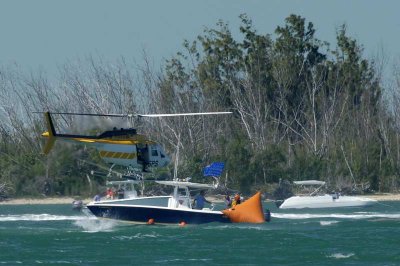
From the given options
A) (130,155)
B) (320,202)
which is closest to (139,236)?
(130,155)

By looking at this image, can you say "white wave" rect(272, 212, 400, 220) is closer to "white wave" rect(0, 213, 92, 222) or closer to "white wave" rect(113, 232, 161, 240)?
"white wave" rect(0, 213, 92, 222)

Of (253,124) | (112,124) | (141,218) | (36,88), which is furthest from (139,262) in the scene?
(36,88)

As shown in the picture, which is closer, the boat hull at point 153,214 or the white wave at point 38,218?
the boat hull at point 153,214

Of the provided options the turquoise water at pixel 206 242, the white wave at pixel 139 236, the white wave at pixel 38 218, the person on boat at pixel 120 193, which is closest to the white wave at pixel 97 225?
the turquoise water at pixel 206 242

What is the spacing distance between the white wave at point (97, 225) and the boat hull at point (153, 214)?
2.17ft

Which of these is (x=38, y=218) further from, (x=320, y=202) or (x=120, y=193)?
(x=320, y=202)

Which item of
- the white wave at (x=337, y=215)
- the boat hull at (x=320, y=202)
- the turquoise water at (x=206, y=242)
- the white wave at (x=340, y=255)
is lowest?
the white wave at (x=340, y=255)

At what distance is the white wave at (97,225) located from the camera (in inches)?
2323

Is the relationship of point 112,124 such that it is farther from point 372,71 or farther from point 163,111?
point 372,71

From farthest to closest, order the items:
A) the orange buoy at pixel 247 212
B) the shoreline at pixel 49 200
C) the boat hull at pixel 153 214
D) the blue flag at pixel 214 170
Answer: the shoreline at pixel 49 200
the blue flag at pixel 214 170
the orange buoy at pixel 247 212
the boat hull at pixel 153 214

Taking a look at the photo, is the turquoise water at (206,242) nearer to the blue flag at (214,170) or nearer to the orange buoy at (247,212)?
the orange buoy at (247,212)

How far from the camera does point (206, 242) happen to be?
168 feet

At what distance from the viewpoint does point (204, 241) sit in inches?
2030

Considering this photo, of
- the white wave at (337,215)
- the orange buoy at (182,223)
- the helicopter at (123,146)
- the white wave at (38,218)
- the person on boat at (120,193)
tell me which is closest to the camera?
the orange buoy at (182,223)
